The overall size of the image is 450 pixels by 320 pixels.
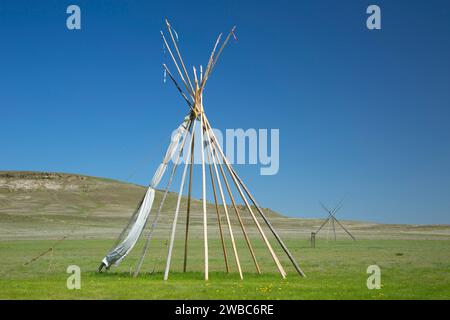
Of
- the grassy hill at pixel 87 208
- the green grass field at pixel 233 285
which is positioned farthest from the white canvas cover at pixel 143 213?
the grassy hill at pixel 87 208

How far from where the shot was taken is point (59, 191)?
92.3m

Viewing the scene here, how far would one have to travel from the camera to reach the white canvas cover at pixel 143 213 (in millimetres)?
14047

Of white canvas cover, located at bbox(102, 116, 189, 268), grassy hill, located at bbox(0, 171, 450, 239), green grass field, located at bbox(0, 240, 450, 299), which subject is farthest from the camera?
grassy hill, located at bbox(0, 171, 450, 239)

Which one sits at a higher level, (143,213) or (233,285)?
(143,213)

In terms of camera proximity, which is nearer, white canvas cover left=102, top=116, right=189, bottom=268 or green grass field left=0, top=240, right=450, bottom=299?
green grass field left=0, top=240, right=450, bottom=299

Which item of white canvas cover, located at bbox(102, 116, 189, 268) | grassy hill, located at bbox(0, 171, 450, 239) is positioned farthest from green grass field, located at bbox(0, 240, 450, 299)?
grassy hill, located at bbox(0, 171, 450, 239)

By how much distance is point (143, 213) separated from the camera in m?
14.3

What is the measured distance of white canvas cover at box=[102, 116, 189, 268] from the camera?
14.0m

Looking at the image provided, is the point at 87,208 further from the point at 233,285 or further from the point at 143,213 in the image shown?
the point at 233,285

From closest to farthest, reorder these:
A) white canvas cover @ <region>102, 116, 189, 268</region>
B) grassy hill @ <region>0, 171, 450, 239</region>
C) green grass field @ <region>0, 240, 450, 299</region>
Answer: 1. green grass field @ <region>0, 240, 450, 299</region>
2. white canvas cover @ <region>102, 116, 189, 268</region>
3. grassy hill @ <region>0, 171, 450, 239</region>

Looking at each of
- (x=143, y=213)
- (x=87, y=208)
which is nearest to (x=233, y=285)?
(x=143, y=213)

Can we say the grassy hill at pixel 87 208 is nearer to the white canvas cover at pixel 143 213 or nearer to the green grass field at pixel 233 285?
the green grass field at pixel 233 285

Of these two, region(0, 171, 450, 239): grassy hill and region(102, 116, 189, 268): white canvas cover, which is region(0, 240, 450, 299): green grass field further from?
region(0, 171, 450, 239): grassy hill
